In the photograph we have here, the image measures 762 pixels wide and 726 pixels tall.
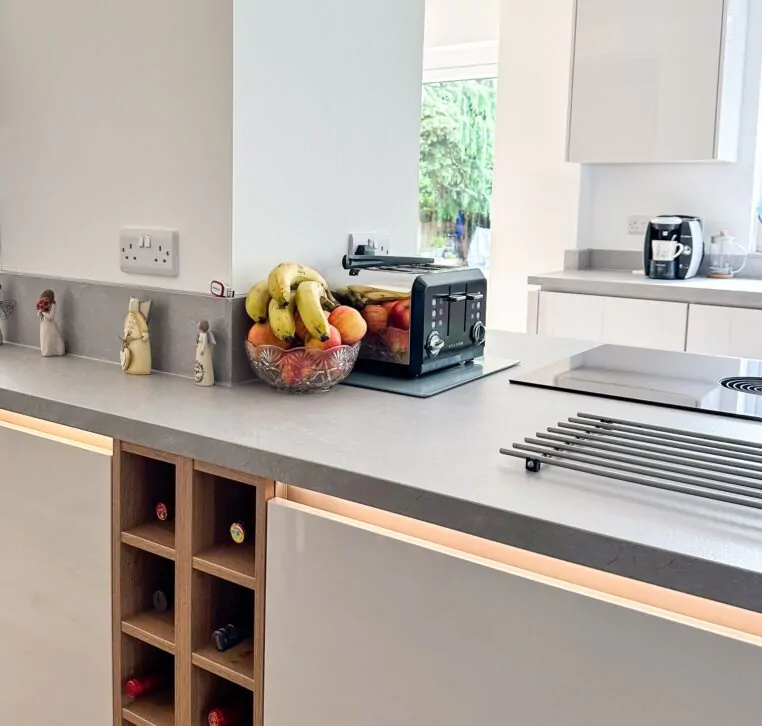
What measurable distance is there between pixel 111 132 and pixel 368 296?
0.64 metres

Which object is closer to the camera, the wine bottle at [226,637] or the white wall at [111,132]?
the wine bottle at [226,637]

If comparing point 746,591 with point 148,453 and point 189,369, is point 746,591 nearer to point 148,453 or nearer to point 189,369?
point 148,453

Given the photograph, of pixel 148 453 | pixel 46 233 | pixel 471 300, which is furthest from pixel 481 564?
pixel 46 233

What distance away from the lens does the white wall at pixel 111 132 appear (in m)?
1.68

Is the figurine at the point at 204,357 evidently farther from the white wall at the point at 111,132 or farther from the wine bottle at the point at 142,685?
the wine bottle at the point at 142,685

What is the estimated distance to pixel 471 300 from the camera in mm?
1811

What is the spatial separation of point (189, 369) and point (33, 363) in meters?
0.36

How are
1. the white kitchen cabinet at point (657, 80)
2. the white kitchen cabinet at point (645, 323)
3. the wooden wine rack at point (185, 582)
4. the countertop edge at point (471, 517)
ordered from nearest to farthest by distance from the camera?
1. the countertop edge at point (471, 517)
2. the wooden wine rack at point (185, 582)
3. the white kitchen cabinet at point (645, 323)
4. the white kitchen cabinet at point (657, 80)

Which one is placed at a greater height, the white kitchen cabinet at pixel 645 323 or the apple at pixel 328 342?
the apple at pixel 328 342

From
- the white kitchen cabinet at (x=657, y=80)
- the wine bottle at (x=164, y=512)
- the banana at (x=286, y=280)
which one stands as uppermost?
the white kitchen cabinet at (x=657, y=80)

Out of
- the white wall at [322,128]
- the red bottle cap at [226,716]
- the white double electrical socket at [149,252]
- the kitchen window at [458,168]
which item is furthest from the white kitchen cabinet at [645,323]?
the red bottle cap at [226,716]

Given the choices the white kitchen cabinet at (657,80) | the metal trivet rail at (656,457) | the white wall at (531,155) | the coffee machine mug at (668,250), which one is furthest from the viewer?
the white wall at (531,155)

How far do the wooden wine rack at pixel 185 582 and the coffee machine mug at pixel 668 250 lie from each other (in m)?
2.66

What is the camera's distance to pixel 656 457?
3.74 ft
